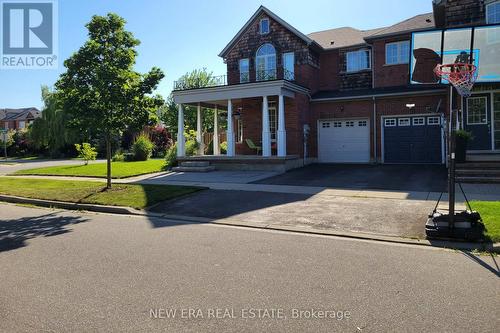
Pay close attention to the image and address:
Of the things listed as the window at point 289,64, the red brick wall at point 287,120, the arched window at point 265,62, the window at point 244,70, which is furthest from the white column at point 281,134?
the window at point 244,70

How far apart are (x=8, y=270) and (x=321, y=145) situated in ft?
64.7

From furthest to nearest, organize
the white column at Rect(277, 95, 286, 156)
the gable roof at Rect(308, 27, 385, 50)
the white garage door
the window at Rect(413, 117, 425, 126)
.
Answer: the gable roof at Rect(308, 27, 385, 50) → the white garage door → the window at Rect(413, 117, 425, 126) → the white column at Rect(277, 95, 286, 156)

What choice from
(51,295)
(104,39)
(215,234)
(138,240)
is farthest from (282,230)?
(104,39)

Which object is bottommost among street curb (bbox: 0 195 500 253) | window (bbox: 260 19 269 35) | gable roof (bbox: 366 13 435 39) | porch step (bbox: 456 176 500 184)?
street curb (bbox: 0 195 500 253)

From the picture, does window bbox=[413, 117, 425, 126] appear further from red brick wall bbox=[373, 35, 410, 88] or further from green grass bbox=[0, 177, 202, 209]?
green grass bbox=[0, 177, 202, 209]

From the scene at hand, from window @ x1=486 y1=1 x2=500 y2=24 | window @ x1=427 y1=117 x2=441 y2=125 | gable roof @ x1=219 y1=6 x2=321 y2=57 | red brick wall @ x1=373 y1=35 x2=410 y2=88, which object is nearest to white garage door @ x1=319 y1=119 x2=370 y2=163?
red brick wall @ x1=373 y1=35 x2=410 y2=88

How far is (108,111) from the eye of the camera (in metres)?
13.1

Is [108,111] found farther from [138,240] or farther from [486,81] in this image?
[486,81]

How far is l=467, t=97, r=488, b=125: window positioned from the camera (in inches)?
700

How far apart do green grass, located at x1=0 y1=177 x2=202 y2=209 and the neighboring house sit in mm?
77379

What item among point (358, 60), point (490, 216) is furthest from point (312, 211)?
point (358, 60)

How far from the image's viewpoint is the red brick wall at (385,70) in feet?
74.4

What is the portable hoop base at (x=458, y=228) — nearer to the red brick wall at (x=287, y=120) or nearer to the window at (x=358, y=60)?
the red brick wall at (x=287, y=120)

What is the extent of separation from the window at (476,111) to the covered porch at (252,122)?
26.0 ft
